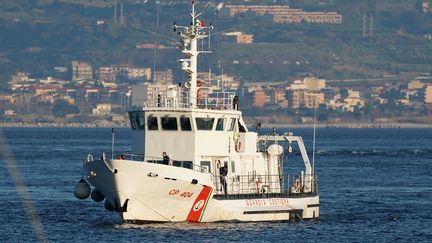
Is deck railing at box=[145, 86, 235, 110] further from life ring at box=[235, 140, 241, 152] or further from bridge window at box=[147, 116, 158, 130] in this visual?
life ring at box=[235, 140, 241, 152]

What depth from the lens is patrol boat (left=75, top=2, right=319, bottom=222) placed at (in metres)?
59.4

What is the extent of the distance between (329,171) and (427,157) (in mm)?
42106

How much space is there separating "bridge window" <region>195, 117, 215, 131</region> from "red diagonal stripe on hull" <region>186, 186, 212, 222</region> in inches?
127

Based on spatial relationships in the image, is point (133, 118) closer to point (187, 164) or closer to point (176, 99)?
point (176, 99)

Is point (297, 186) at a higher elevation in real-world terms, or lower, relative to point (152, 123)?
lower

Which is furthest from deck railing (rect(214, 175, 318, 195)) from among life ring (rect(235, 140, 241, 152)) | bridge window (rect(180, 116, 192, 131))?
bridge window (rect(180, 116, 192, 131))

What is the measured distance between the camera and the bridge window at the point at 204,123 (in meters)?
62.2

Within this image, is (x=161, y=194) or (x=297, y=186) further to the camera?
(x=297, y=186)

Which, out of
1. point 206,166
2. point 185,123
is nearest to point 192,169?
point 206,166

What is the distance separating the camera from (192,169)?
60969 mm

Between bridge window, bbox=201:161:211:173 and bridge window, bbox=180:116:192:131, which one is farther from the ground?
bridge window, bbox=180:116:192:131

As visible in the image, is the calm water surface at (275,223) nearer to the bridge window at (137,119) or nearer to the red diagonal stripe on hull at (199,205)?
the red diagonal stripe on hull at (199,205)

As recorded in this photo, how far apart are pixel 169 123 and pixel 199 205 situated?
4.01 meters

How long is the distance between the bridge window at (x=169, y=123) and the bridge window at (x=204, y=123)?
3.00 feet
